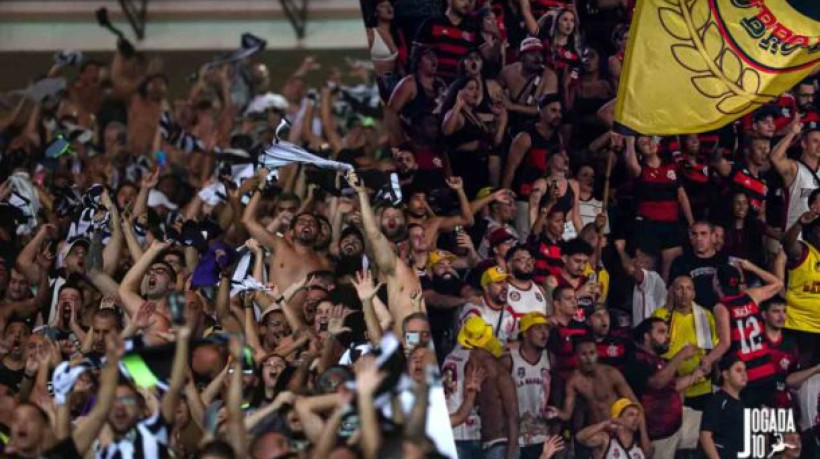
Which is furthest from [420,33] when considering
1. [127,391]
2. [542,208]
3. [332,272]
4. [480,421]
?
[127,391]

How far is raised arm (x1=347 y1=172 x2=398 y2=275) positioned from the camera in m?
12.0

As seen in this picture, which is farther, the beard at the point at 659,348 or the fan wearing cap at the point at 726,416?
the beard at the point at 659,348

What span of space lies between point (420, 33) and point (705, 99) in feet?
8.16

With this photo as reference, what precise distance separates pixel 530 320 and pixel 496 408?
685mm

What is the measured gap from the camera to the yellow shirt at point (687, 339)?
41.2 ft

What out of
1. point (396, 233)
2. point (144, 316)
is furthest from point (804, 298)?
point (144, 316)

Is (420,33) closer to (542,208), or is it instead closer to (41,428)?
(542,208)

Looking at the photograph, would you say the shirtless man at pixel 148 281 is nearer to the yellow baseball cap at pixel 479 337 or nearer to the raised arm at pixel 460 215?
the yellow baseball cap at pixel 479 337

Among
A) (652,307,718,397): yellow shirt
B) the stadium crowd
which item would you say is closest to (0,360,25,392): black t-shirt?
the stadium crowd

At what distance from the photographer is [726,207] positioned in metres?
13.9

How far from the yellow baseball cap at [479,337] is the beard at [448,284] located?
325 millimetres

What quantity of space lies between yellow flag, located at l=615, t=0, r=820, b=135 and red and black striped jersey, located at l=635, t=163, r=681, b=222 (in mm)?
851

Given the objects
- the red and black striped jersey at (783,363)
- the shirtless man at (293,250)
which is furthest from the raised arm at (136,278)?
the red and black striped jersey at (783,363)

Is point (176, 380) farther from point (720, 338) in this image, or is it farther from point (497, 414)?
point (720, 338)
